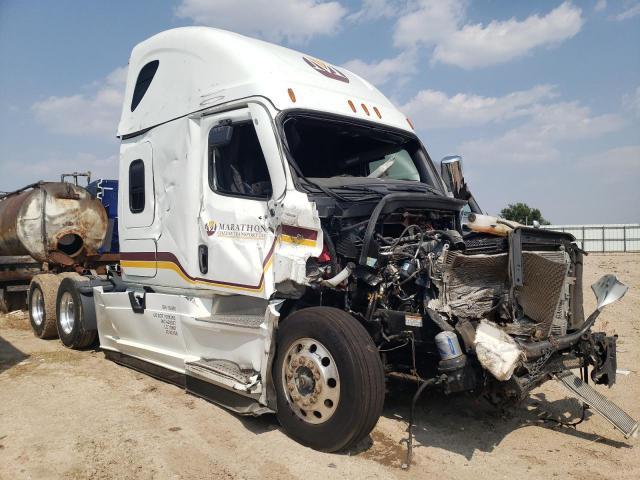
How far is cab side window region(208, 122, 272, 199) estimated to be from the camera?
521cm

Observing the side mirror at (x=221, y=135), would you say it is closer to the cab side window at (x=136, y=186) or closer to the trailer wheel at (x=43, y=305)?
the cab side window at (x=136, y=186)

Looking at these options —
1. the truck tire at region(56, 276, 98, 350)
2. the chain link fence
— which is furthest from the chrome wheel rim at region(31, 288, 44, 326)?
the chain link fence

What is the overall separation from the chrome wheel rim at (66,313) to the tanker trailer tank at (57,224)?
1.36 metres

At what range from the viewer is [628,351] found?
7.55 m

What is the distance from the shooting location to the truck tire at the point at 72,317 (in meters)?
7.80

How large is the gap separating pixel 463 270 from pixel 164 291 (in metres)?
3.47

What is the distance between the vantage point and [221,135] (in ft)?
17.0

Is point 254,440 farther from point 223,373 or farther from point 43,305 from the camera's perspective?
point 43,305

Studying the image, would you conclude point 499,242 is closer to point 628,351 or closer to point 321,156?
point 321,156

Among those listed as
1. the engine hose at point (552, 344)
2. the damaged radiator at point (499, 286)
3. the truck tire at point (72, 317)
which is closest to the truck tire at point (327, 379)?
the damaged radiator at point (499, 286)

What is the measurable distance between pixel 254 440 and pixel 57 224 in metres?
6.58

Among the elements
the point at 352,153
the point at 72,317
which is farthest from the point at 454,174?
the point at 72,317

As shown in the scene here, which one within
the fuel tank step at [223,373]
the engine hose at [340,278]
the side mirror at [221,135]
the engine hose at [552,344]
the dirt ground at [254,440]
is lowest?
the dirt ground at [254,440]

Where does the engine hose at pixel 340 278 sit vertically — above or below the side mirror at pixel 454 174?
below
